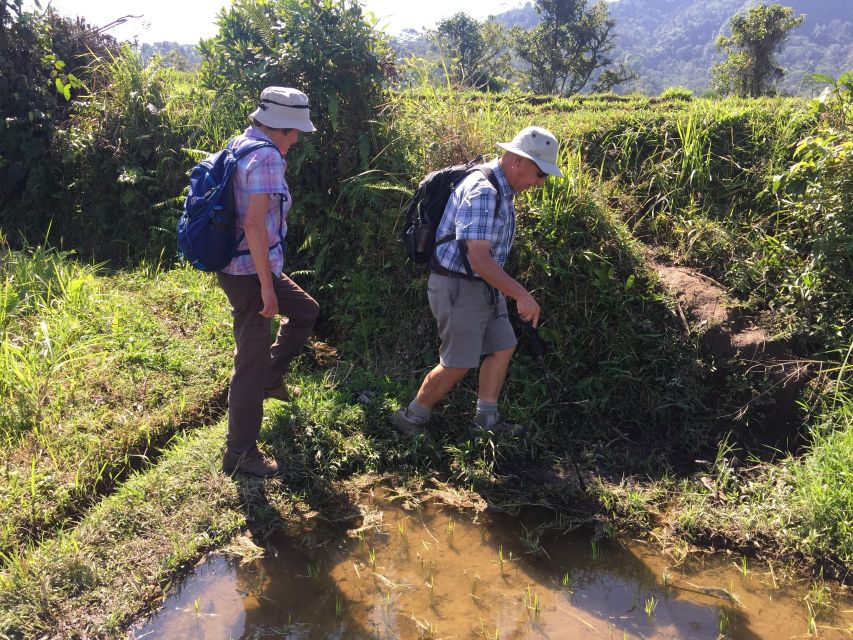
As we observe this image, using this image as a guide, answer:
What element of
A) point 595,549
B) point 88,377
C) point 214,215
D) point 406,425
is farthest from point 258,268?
point 595,549

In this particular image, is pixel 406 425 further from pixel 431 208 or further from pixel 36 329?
pixel 36 329

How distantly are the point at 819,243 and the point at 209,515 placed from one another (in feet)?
13.1

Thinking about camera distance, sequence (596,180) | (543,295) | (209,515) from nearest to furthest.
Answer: (209,515) < (543,295) < (596,180)

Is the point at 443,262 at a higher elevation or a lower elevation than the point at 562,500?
higher

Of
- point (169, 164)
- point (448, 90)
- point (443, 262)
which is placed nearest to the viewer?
point (443, 262)

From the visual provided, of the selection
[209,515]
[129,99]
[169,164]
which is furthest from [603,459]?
[129,99]

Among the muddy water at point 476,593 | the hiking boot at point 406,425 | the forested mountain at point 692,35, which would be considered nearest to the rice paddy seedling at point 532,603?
the muddy water at point 476,593

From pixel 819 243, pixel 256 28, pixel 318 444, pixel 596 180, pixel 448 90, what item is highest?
pixel 256 28

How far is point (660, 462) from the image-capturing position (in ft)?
13.4

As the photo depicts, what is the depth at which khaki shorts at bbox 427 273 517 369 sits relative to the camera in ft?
12.4

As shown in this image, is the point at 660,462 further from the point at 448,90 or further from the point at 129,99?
the point at 129,99

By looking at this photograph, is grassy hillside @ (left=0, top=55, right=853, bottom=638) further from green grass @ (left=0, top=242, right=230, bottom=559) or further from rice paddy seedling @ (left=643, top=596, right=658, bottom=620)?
rice paddy seedling @ (left=643, top=596, right=658, bottom=620)

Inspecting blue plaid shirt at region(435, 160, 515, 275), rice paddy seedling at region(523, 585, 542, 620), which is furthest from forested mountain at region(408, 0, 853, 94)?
rice paddy seedling at region(523, 585, 542, 620)

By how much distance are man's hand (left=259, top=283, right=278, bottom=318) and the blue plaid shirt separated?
3.18 ft
